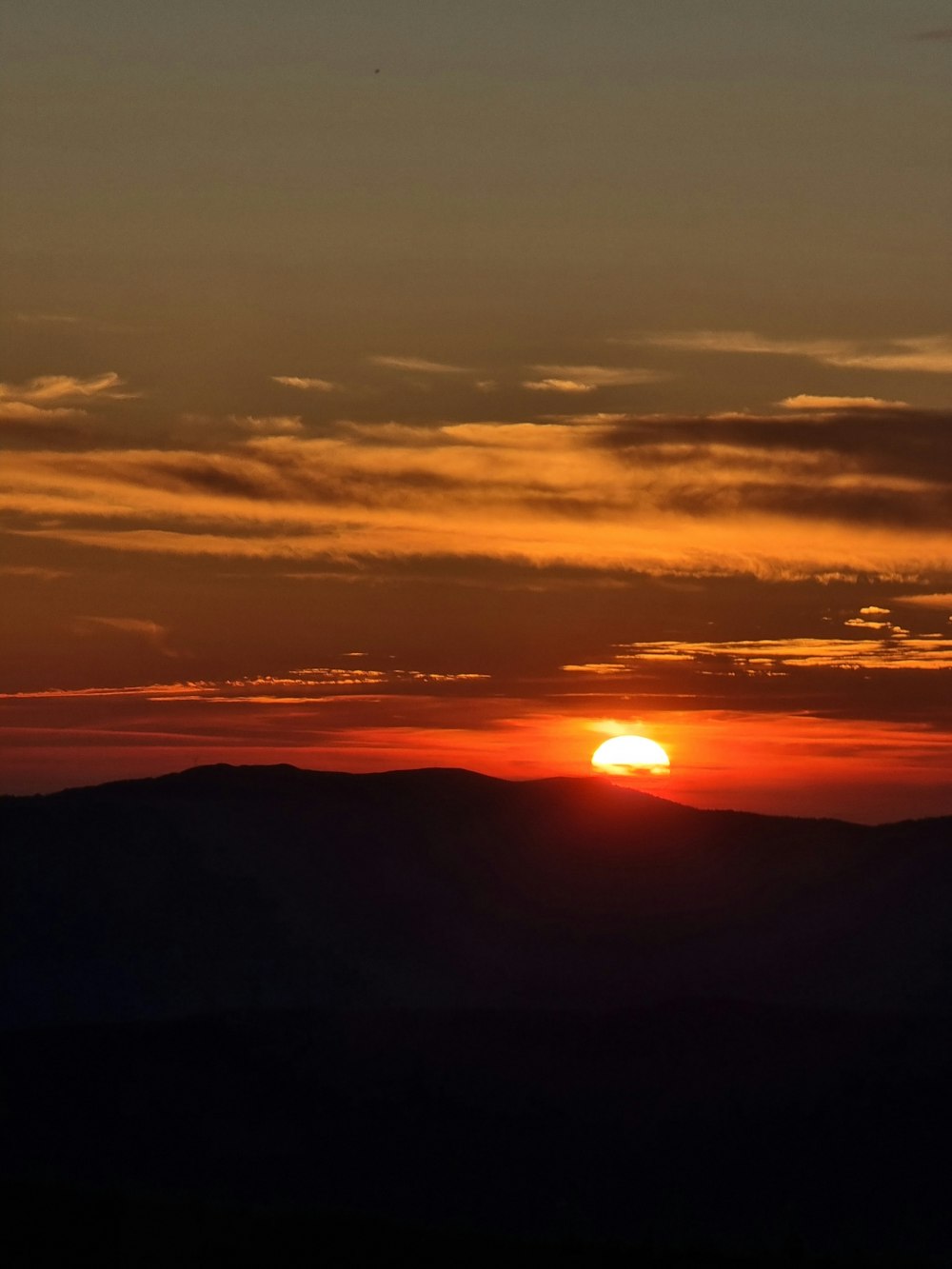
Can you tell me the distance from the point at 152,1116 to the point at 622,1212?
834 centimetres

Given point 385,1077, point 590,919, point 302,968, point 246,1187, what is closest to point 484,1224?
point 246,1187

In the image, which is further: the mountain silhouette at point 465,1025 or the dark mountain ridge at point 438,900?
the dark mountain ridge at point 438,900

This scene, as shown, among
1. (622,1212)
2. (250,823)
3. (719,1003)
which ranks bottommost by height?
(622,1212)

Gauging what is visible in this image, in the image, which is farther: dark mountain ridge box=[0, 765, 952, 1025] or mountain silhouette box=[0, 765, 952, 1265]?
dark mountain ridge box=[0, 765, 952, 1025]

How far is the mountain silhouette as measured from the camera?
26.8 m

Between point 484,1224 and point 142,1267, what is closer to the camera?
point 142,1267

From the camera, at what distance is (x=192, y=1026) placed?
3431 cm

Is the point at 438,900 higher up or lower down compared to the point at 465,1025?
higher up

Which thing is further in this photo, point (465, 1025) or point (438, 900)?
point (438, 900)

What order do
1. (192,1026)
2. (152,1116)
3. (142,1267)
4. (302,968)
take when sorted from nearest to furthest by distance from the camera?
(142,1267)
(152,1116)
(192,1026)
(302,968)

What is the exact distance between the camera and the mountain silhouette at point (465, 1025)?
88.0 feet

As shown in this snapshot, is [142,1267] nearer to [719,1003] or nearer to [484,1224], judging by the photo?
[484,1224]

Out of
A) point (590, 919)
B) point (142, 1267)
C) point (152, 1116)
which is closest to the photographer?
point (142, 1267)

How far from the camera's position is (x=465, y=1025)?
34.6 meters
